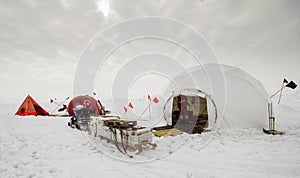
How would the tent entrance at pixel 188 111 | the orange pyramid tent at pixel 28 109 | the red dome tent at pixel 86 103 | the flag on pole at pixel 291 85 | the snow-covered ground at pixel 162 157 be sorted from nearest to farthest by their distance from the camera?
the snow-covered ground at pixel 162 157 < the flag on pole at pixel 291 85 < the tent entrance at pixel 188 111 < the red dome tent at pixel 86 103 < the orange pyramid tent at pixel 28 109

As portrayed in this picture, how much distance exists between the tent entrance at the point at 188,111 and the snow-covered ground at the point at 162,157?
7.54 feet

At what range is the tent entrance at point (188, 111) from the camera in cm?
868

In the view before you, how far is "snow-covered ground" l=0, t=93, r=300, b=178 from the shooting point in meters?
3.57

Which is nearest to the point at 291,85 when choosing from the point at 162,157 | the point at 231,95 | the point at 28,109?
the point at 231,95

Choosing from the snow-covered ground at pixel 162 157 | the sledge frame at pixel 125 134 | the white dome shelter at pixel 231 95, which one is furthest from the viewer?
the white dome shelter at pixel 231 95

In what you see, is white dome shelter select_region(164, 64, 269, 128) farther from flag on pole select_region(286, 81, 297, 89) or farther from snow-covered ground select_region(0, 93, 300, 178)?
snow-covered ground select_region(0, 93, 300, 178)

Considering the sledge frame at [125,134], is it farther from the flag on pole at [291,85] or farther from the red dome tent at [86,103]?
the flag on pole at [291,85]

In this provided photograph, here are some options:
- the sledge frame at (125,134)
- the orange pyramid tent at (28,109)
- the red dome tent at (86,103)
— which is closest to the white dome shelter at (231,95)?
the sledge frame at (125,134)

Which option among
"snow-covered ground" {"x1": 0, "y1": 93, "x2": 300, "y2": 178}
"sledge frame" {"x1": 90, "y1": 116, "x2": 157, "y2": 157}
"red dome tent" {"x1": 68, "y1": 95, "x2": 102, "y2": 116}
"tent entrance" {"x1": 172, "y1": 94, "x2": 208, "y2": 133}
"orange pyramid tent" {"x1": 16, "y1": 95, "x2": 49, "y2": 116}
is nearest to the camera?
"snow-covered ground" {"x1": 0, "y1": 93, "x2": 300, "y2": 178}

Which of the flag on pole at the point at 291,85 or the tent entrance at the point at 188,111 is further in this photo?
the tent entrance at the point at 188,111

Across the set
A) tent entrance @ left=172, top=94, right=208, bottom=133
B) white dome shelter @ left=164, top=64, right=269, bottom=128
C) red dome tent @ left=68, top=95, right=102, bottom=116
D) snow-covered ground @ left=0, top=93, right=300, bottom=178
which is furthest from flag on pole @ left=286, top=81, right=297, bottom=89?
red dome tent @ left=68, top=95, right=102, bottom=116

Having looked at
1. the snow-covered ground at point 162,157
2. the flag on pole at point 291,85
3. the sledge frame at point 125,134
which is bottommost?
the snow-covered ground at point 162,157

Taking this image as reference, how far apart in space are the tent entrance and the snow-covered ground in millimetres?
2298

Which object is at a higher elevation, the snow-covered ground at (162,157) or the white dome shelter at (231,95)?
the white dome shelter at (231,95)
